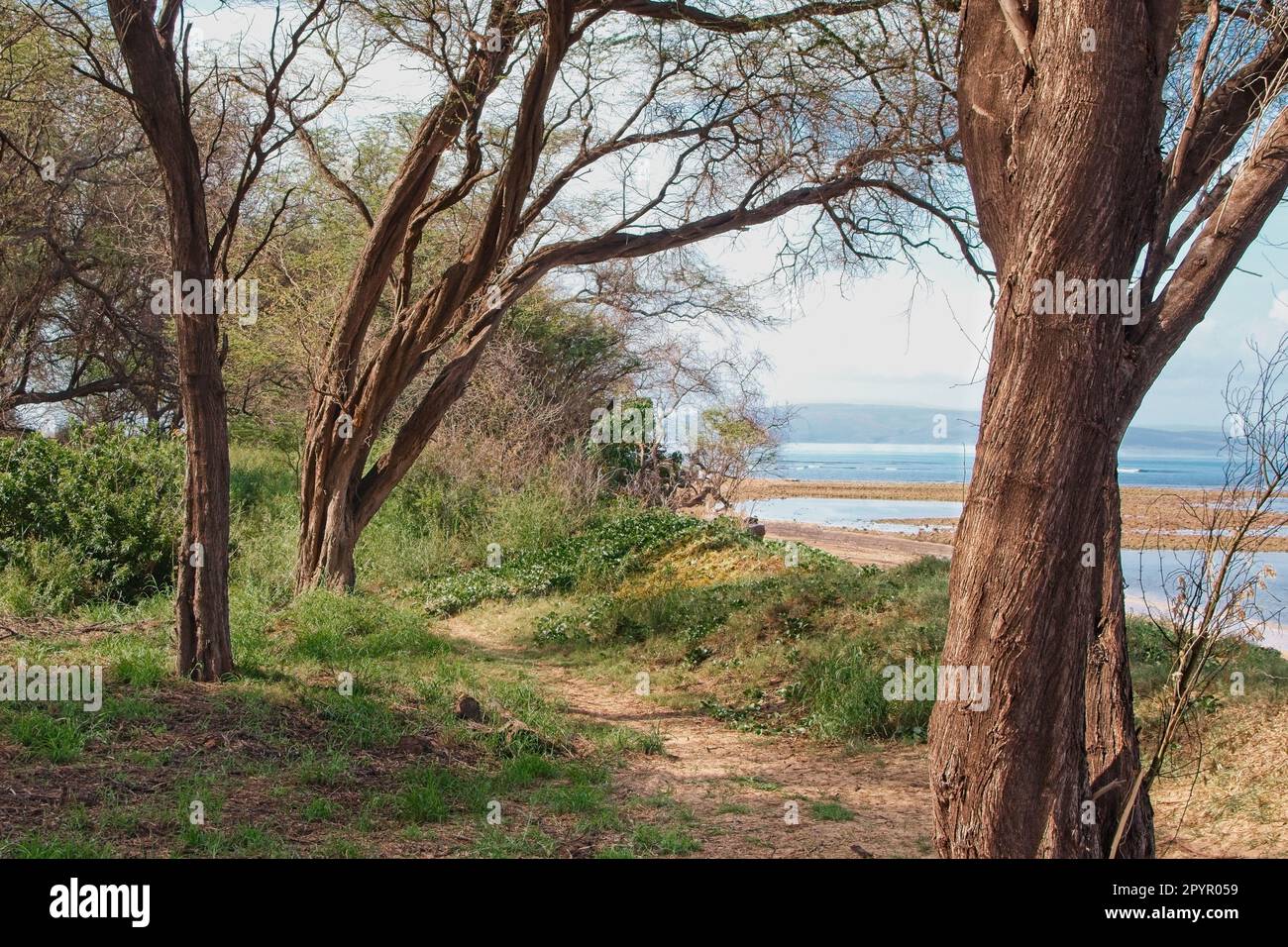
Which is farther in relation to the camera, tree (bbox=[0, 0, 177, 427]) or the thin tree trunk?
tree (bbox=[0, 0, 177, 427])

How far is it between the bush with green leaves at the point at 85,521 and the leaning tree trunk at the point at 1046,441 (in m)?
8.85

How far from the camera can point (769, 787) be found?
6398 mm

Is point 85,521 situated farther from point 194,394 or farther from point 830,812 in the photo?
point 830,812

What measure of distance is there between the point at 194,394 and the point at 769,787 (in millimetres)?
4532

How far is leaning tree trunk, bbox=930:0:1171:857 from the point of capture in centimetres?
355

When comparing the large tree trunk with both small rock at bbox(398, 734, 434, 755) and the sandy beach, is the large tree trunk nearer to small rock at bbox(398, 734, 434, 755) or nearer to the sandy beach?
small rock at bbox(398, 734, 434, 755)

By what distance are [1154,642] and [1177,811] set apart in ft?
7.34

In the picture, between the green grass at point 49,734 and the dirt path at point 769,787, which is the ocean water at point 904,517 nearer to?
the dirt path at point 769,787

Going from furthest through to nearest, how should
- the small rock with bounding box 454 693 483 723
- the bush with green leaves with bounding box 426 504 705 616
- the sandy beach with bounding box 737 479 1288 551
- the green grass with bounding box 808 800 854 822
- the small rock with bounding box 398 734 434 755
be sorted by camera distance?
the bush with green leaves with bounding box 426 504 705 616 → the small rock with bounding box 454 693 483 723 → the small rock with bounding box 398 734 434 755 → the green grass with bounding box 808 800 854 822 → the sandy beach with bounding box 737 479 1288 551

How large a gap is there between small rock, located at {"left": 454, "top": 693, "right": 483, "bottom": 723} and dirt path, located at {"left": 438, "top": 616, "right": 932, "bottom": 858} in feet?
3.46

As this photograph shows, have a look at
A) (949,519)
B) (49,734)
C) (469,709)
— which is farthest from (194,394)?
(949,519)

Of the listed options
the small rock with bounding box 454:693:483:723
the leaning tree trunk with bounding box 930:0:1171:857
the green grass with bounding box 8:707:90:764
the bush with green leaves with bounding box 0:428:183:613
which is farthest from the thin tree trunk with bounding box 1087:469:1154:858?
the bush with green leaves with bounding box 0:428:183:613

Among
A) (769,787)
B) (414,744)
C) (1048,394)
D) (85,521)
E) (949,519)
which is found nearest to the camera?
(1048,394)

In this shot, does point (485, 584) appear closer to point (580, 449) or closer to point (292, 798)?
point (580, 449)
